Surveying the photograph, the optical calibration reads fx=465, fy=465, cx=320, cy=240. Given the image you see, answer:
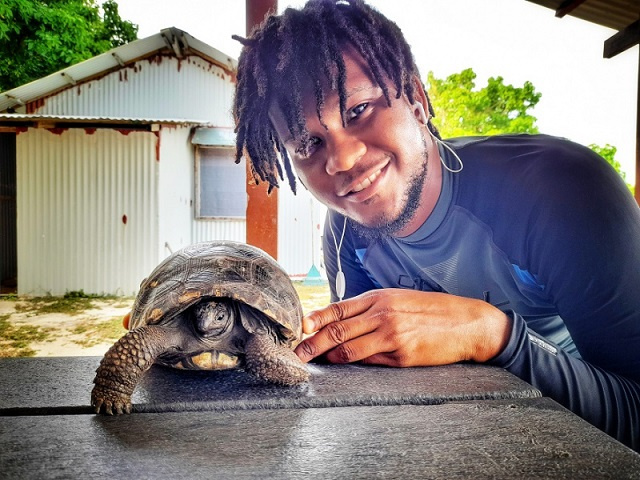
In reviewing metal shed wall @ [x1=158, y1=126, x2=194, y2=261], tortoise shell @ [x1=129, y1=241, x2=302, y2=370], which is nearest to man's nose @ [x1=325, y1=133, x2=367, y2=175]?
tortoise shell @ [x1=129, y1=241, x2=302, y2=370]

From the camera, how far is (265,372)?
1.27 m

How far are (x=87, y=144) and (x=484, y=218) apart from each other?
25.0 feet

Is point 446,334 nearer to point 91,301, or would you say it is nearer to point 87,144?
point 91,301

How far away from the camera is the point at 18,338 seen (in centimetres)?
488

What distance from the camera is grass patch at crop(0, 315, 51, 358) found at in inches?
171

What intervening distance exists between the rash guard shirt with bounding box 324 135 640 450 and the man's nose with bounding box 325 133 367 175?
1.31ft

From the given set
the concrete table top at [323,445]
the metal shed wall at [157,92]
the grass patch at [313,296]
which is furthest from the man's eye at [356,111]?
the metal shed wall at [157,92]

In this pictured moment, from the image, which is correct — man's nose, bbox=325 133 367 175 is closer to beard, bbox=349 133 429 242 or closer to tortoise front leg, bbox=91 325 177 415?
beard, bbox=349 133 429 242

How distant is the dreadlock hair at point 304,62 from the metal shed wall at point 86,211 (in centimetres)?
644

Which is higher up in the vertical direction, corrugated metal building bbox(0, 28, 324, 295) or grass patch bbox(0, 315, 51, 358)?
corrugated metal building bbox(0, 28, 324, 295)

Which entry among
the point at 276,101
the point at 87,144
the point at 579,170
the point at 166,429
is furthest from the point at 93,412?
the point at 87,144

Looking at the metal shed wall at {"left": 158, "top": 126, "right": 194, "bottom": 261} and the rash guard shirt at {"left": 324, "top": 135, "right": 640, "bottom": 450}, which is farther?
Result: the metal shed wall at {"left": 158, "top": 126, "right": 194, "bottom": 261}

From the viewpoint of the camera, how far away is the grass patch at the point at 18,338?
171 inches

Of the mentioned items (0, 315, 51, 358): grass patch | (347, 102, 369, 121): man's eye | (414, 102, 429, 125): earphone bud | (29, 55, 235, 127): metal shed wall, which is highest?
(29, 55, 235, 127): metal shed wall
